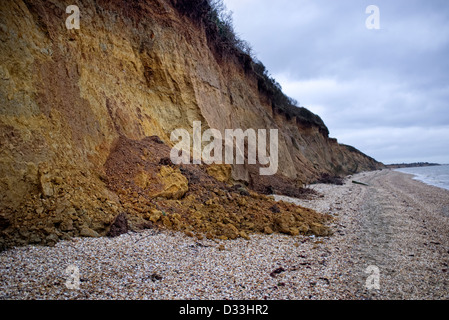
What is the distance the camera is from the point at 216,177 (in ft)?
29.4

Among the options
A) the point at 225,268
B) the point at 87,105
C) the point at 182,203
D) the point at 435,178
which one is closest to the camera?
the point at 225,268

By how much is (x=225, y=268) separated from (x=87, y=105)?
494 cm

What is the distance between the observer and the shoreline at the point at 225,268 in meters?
3.00

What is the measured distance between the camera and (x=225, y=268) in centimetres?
385

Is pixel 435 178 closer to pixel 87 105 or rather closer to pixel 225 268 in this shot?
pixel 225 268

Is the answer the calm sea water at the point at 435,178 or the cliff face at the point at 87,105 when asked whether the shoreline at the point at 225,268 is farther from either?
the calm sea water at the point at 435,178

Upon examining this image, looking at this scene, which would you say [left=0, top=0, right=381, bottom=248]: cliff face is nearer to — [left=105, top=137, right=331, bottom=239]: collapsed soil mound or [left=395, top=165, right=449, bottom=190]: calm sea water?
[left=105, top=137, right=331, bottom=239]: collapsed soil mound

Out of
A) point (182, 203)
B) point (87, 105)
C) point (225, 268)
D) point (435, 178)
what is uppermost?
point (87, 105)

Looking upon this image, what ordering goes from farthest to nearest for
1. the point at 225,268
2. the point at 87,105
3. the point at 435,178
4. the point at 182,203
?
the point at 435,178 → the point at 182,203 → the point at 87,105 → the point at 225,268

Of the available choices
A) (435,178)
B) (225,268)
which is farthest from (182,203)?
(435,178)

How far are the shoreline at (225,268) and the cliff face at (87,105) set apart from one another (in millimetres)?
682

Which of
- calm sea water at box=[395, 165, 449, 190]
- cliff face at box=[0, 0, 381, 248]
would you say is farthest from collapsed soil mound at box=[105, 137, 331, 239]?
calm sea water at box=[395, 165, 449, 190]
